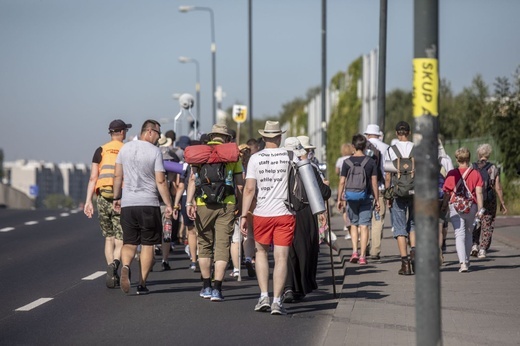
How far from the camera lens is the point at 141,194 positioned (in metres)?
12.6

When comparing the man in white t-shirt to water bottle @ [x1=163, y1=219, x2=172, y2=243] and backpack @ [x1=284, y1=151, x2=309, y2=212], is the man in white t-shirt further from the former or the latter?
water bottle @ [x1=163, y1=219, x2=172, y2=243]

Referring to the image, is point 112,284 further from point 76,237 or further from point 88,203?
point 76,237

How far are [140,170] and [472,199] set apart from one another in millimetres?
4727

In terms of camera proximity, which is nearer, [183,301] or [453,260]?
[183,301]

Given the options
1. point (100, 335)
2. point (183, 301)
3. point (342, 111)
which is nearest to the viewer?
point (100, 335)

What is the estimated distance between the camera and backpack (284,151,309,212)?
36.4ft

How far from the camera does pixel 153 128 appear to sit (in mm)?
12867

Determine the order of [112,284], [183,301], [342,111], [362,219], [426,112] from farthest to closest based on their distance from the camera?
[342,111], [362,219], [112,284], [183,301], [426,112]

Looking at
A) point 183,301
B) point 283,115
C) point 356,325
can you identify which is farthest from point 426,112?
point 283,115

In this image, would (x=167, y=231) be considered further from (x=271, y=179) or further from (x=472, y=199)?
(x=271, y=179)

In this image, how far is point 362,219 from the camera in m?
16.1

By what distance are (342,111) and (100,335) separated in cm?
4395

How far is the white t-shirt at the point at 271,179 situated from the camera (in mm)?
11109

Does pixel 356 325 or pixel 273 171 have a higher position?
pixel 273 171
